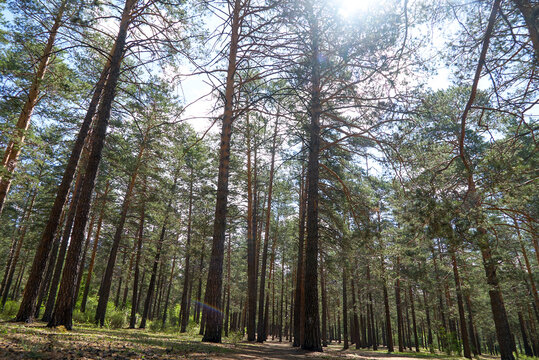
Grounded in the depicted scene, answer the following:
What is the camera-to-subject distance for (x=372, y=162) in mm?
11109

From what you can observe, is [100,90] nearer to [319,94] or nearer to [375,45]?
[319,94]

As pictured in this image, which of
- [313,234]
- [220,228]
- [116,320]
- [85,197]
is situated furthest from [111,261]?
[313,234]

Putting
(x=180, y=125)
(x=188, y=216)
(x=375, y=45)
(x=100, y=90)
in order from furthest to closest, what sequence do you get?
1. (x=188, y=216)
2. (x=180, y=125)
3. (x=100, y=90)
4. (x=375, y=45)

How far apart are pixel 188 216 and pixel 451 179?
21.0m

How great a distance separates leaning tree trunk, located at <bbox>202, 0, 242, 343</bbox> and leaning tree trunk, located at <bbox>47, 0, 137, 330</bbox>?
370 cm

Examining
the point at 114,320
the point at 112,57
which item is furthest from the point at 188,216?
the point at 112,57

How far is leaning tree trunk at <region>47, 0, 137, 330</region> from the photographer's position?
768cm

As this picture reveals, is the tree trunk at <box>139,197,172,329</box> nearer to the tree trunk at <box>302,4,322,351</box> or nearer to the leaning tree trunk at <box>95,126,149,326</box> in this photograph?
the leaning tree trunk at <box>95,126,149,326</box>

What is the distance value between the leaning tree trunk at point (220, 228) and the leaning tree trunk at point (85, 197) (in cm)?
370

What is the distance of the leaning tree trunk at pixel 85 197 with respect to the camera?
25.2 ft

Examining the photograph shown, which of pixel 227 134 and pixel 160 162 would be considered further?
pixel 160 162

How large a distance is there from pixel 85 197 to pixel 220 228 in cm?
430

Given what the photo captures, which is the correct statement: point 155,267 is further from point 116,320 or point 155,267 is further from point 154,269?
point 116,320

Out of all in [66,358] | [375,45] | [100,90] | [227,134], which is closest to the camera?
[66,358]
